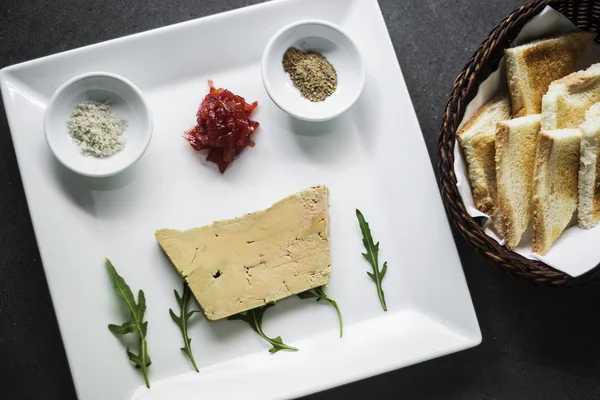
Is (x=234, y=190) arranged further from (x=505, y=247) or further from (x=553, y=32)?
(x=553, y=32)

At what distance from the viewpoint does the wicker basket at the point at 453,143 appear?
6.06 feet

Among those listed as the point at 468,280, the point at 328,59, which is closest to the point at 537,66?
the point at 328,59

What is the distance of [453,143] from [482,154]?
0.39ft

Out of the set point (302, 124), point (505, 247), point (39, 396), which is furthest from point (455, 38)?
point (39, 396)

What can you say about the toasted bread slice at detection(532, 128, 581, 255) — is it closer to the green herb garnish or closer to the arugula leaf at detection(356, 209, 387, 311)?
the arugula leaf at detection(356, 209, 387, 311)

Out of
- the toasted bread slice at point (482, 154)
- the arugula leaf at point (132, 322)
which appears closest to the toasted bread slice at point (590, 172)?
the toasted bread slice at point (482, 154)

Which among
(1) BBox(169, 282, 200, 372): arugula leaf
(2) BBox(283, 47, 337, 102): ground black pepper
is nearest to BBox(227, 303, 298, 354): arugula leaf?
(1) BBox(169, 282, 200, 372): arugula leaf

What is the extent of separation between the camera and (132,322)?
2.00m

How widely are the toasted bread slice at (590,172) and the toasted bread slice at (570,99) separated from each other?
44mm

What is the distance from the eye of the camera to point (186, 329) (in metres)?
2.03

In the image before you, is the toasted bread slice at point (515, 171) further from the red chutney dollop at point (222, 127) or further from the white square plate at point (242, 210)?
the red chutney dollop at point (222, 127)

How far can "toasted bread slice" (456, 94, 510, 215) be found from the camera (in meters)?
1.95

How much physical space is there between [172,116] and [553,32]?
53.2 inches

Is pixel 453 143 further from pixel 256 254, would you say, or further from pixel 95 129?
pixel 95 129
